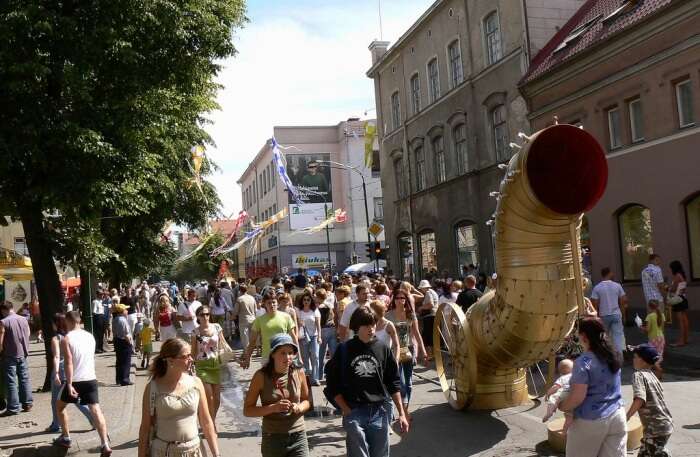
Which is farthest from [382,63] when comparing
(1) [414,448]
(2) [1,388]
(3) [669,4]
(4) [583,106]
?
(1) [414,448]

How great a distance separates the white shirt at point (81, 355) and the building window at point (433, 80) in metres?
23.6

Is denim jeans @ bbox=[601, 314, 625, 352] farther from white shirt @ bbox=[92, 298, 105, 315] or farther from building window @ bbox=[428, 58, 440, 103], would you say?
building window @ bbox=[428, 58, 440, 103]

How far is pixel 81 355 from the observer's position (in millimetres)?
8445

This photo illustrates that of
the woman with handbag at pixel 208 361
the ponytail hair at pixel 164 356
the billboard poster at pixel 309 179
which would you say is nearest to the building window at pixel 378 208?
the billboard poster at pixel 309 179

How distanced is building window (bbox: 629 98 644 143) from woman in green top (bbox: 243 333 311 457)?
15730mm

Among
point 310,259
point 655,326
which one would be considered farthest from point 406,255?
point 310,259

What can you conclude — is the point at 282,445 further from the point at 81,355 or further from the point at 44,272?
the point at 44,272

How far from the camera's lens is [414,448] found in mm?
7930

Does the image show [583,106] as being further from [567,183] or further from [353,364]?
[353,364]

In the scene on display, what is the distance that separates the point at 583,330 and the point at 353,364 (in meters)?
1.73

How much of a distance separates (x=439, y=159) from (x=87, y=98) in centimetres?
1996

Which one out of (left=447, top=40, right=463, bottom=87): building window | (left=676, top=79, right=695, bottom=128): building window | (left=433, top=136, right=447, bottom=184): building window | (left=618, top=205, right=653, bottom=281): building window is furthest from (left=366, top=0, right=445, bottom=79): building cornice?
(left=676, top=79, right=695, bottom=128): building window

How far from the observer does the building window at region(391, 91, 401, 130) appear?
34.6 metres

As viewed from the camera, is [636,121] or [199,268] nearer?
[636,121]
